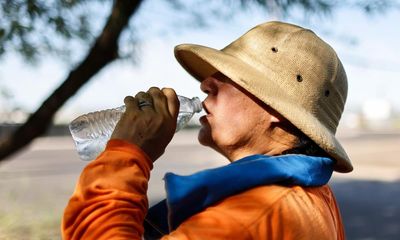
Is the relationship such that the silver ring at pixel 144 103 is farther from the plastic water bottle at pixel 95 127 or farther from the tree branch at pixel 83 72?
the tree branch at pixel 83 72

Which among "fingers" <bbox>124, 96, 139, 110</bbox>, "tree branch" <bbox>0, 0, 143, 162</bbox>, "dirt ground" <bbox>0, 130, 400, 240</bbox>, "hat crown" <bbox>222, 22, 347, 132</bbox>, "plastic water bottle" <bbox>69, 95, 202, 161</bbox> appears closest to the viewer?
"fingers" <bbox>124, 96, 139, 110</bbox>

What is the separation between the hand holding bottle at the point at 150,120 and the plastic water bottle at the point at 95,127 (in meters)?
0.29

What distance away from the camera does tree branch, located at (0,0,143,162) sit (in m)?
3.11

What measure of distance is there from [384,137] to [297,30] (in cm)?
2505

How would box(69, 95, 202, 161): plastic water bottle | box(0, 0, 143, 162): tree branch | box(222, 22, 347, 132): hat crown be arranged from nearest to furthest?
1. box(222, 22, 347, 132): hat crown
2. box(69, 95, 202, 161): plastic water bottle
3. box(0, 0, 143, 162): tree branch

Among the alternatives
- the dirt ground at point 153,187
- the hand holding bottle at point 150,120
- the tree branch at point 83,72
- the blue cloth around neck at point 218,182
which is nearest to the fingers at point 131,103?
the hand holding bottle at point 150,120

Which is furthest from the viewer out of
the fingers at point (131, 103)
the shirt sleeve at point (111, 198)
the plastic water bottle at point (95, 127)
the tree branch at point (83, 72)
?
the tree branch at point (83, 72)

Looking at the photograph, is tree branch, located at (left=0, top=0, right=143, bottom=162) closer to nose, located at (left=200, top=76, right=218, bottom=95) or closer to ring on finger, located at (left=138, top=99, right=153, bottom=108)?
nose, located at (left=200, top=76, right=218, bottom=95)

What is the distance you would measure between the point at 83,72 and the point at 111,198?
220 centimetres

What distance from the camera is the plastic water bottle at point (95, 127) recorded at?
1.43 m

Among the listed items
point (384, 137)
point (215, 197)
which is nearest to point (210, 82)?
point (215, 197)

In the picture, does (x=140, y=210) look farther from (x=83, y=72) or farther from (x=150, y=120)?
(x=83, y=72)

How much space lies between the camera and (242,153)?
1218 mm

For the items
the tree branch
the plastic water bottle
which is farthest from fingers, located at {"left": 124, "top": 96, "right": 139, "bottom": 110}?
the tree branch
